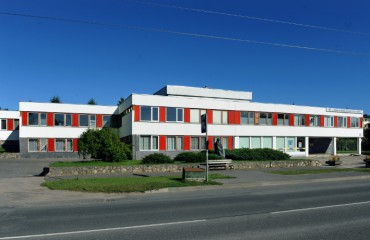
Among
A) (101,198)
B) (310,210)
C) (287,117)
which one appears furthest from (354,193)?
(287,117)

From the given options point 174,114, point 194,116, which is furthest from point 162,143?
point 194,116

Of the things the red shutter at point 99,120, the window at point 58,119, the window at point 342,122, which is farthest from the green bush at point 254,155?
the window at point 342,122

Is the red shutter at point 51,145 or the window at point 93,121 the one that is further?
the window at point 93,121

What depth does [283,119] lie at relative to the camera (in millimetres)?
45969

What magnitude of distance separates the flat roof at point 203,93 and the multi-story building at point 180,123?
0.13 meters

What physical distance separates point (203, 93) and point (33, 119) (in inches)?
851

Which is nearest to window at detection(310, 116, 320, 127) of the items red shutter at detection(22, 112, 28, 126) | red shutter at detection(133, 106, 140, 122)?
red shutter at detection(133, 106, 140, 122)

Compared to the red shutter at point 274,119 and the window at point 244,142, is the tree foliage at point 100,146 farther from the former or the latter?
the red shutter at point 274,119

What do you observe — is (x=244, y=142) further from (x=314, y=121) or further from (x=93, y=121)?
(x=93, y=121)

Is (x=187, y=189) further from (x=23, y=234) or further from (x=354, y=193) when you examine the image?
(x=23, y=234)

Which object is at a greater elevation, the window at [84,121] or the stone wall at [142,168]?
the window at [84,121]

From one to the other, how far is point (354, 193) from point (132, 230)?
33.8 feet

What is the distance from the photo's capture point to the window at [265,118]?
1743 inches

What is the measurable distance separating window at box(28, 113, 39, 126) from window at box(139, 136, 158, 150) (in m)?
14.4
